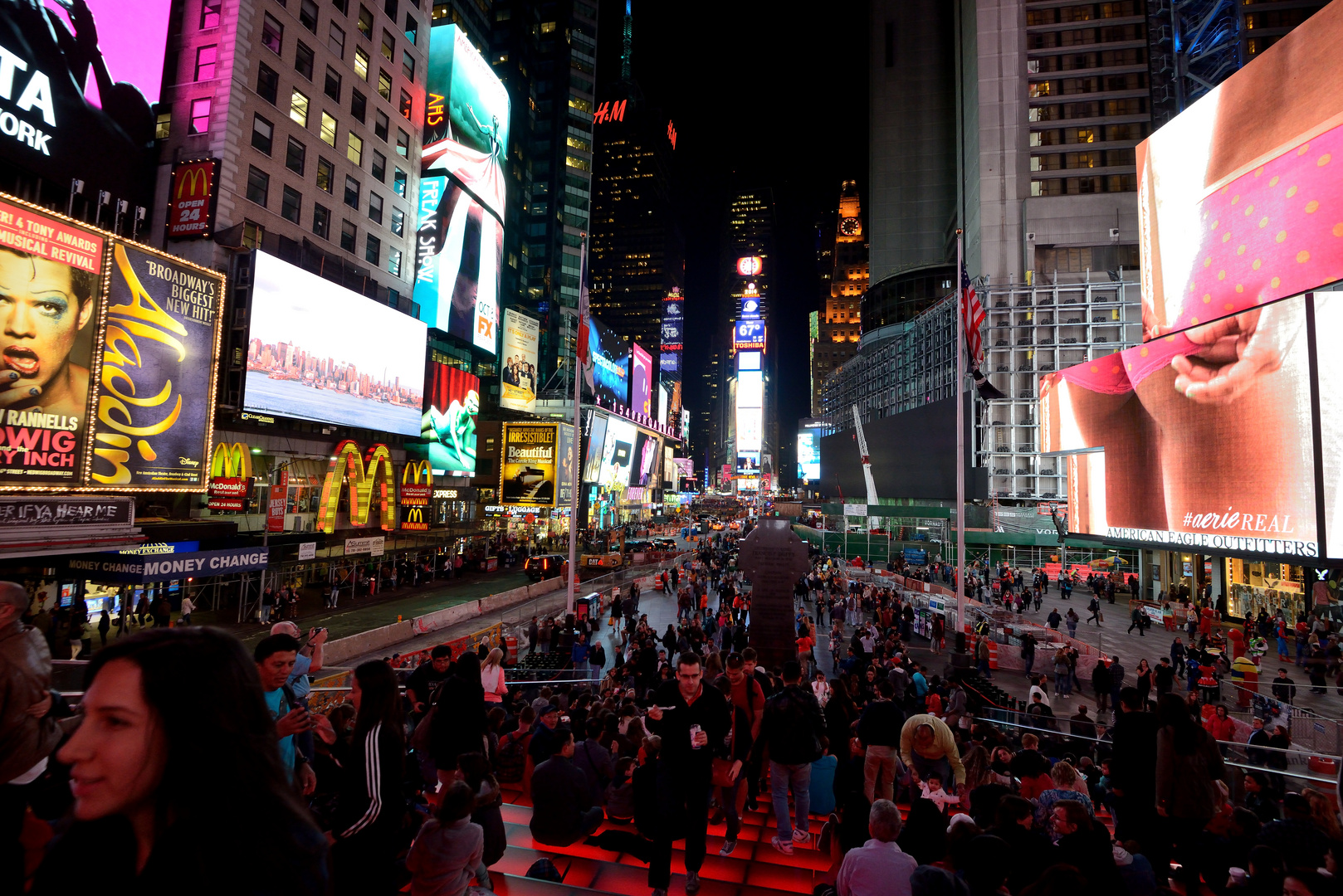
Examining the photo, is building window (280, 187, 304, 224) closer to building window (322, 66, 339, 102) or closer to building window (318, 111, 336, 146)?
building window (318, 111, 336, 146)

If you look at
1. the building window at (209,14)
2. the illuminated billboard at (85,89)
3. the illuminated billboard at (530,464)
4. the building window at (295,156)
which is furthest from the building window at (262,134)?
the illuminated billboard at (530,464)

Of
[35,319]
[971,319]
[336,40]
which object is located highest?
[336,40]

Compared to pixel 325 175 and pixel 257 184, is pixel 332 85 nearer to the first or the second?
pixel 325 175

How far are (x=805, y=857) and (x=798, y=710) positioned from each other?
54.9 inches

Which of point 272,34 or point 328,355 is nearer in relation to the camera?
point 272,34

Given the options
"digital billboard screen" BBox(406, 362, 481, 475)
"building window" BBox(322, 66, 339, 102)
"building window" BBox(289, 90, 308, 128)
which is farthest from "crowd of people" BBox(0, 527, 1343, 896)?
"building window" BBox(322, 66, 339, 102)

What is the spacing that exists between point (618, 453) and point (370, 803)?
5545 cm

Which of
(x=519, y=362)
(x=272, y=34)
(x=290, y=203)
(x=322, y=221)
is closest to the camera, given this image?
(x=272, y=34)

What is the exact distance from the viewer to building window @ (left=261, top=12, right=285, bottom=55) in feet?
87.2

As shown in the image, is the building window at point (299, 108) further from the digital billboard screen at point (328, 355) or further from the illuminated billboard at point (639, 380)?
the illuminated billboard at point (639, 380)

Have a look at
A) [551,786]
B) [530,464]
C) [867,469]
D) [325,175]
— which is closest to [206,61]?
[325,175]

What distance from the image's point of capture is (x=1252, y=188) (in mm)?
19766

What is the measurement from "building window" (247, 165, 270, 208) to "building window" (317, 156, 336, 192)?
358 centimetres

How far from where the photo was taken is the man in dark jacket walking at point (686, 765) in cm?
506
